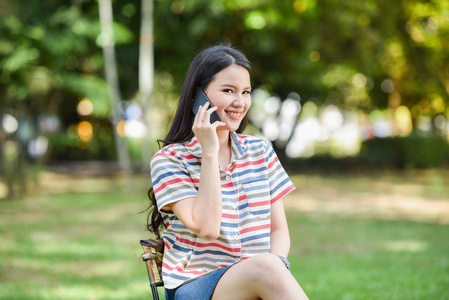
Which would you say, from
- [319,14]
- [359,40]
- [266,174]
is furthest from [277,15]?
[266,174]

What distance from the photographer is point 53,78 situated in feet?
46.1

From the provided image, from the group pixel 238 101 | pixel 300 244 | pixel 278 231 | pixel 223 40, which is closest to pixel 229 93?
pixel 238 101

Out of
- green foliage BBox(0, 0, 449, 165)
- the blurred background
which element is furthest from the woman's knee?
green foliage BBox(0, 0, 449, 165)

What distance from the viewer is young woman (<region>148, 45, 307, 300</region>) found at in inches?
98.1

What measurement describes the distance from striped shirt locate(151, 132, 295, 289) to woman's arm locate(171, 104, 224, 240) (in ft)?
0.25

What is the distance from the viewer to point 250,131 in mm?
25078

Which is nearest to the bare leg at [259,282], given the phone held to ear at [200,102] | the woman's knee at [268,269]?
the woman's knee at [268,269]

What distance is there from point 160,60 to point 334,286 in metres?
13.9

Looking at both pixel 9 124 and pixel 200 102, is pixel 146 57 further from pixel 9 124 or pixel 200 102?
pixel 200 102

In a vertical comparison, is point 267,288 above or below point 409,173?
above

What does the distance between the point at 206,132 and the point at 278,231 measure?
0.68m

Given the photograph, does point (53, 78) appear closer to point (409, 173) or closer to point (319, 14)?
point (319, 14)

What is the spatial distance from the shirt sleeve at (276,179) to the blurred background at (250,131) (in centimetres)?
96

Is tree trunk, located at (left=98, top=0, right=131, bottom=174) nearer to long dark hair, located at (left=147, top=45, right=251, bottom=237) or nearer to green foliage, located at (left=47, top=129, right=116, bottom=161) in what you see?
green foliage, located at (left=47, top=129, right=116, bottom=161)
